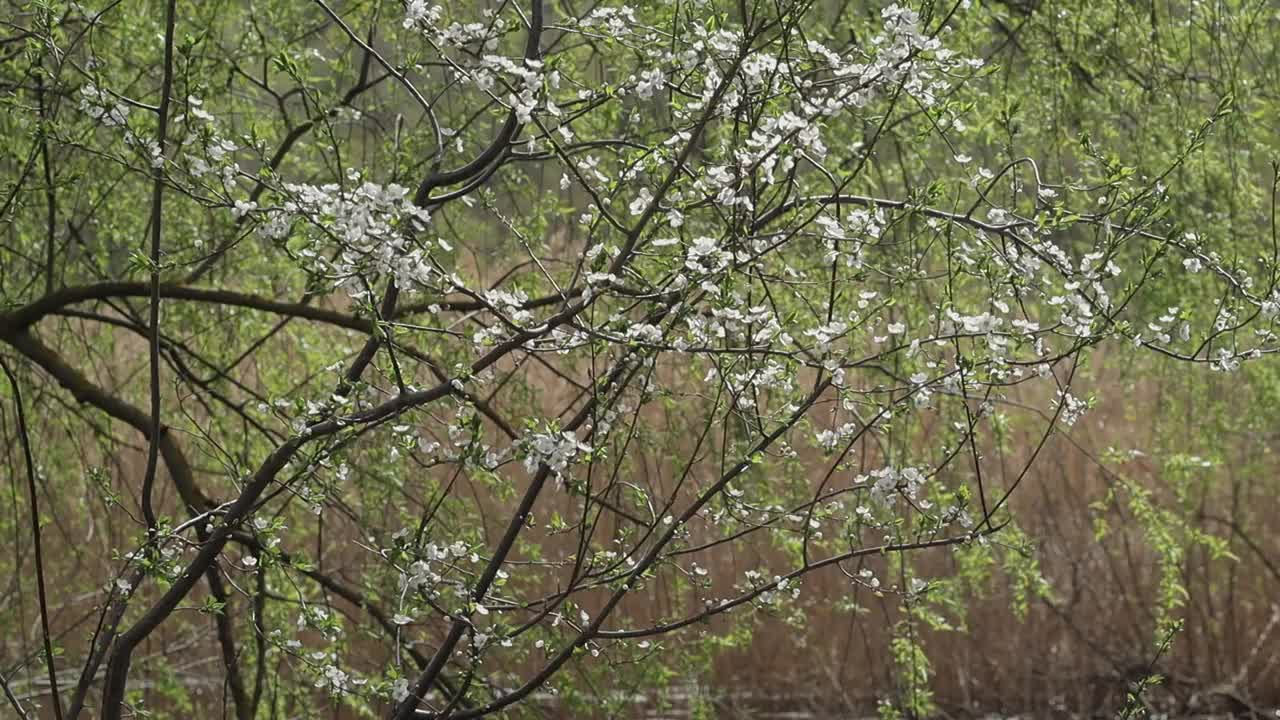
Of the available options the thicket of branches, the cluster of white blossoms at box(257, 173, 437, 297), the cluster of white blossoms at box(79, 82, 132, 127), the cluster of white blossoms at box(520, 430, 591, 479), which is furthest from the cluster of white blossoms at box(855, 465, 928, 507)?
the cluster of white blossoms at box(79, 82, 132, 127)

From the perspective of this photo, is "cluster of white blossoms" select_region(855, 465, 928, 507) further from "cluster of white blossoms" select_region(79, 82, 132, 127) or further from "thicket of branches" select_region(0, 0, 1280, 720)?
"cluster of white blossoms" select_region(79, 82, 132, 127)

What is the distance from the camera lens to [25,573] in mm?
5777

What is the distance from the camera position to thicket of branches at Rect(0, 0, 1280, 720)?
2.24 metres

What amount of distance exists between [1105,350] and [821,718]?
7.11ft

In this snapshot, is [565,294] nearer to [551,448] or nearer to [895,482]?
[551,448]

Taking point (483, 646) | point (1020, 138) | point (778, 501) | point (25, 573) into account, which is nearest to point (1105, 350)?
point (1020, 138)

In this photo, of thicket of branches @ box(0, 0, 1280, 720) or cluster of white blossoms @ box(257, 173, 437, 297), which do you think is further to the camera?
thicket of branches @ box(0, 0, 1280, 720)

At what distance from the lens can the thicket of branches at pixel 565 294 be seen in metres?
2.24

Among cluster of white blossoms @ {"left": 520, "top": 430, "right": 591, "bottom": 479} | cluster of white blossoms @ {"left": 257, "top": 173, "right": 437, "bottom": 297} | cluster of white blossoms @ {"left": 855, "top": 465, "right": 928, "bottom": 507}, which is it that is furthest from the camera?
cluster of white blossoms @ {"left": 855, "top": 465, "right": 928, "bottom": 507}

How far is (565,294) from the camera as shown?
86.4 inches

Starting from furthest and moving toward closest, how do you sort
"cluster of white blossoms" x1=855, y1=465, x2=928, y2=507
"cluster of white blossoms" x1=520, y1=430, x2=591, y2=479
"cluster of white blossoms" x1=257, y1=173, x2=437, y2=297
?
"cluster of white blossoms" x1=855, y1=465, x2=928, y2=507
"cluster of white blossoms" x1=520, y1=430, x2=591, y2=479
"cluster of white blossoms" x1=257, y1=173, x2=437, y2=297

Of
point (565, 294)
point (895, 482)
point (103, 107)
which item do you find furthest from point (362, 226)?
point (895, 482)

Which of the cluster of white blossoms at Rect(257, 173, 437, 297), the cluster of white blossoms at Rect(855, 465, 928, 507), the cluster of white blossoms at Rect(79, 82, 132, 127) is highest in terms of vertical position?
the cluster of white blossoms at Rect(79, 82, 132, 127)

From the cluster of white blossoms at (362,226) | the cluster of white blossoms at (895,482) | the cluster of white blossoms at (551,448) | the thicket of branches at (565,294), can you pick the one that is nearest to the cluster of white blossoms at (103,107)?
the thicket of branches at (565,294)
